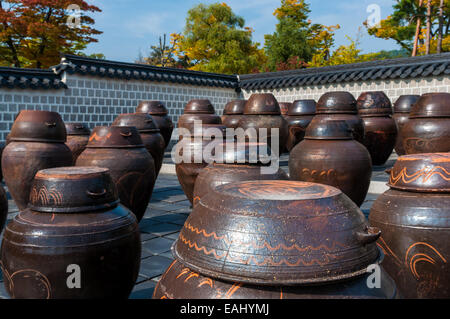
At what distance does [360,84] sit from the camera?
13.0 m

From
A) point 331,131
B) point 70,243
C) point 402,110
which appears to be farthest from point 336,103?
point 70,243

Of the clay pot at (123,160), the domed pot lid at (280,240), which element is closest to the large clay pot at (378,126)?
the clay pot at (123,160)

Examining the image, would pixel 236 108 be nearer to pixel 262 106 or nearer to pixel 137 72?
pixel 262 106

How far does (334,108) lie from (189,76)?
28.2 feet

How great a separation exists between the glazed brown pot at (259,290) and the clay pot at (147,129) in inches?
174

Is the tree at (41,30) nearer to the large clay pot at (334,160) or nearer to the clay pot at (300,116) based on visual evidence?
the clay pot at (300,116)

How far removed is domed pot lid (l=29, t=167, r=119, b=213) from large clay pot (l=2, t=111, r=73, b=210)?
238cm

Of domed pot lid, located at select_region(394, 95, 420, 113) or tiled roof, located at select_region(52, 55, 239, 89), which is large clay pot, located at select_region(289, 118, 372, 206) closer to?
domed pot lid, located at select_region(394, 95, 420, 113)

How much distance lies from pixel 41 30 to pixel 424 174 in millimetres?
17538

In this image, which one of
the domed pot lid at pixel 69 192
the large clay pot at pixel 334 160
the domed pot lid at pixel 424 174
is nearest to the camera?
the domed pot lid at pixel 69 192

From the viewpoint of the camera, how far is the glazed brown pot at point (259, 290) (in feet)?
4.76

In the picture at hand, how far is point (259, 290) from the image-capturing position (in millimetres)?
1466

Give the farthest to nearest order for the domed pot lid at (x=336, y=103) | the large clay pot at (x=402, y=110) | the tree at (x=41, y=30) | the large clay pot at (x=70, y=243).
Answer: the tree at (x=41, y=30)
the large clay pot at (x=402, y=110)
the domed pot lid at (x=336, y=103)
the large clay pot at (x=70, y=243)

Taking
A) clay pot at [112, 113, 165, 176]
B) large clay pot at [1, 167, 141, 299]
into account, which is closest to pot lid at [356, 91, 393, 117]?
clay pot at [112, 113, 165, 176]
